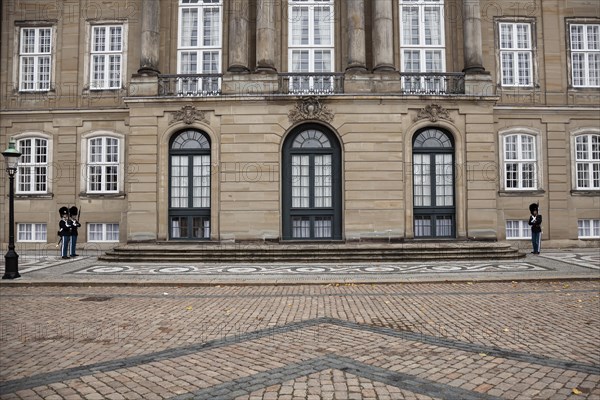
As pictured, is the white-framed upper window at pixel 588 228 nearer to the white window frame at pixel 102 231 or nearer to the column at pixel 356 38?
the column at pixel 356 38

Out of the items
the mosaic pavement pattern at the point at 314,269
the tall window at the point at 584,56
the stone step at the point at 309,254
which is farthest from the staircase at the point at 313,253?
the tall window at the point at 584,56

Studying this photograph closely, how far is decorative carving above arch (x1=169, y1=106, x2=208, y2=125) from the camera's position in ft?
73.8

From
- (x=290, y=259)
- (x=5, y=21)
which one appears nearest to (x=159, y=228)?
(x=290, y=259)

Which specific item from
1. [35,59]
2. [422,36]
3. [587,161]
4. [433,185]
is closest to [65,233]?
[35,59]

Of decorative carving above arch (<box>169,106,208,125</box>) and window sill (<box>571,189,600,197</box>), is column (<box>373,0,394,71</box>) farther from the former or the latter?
window sill (<box>571,189,600,197</box>)

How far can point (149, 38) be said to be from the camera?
23.2 m

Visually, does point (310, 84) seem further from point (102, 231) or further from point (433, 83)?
point (102, 231)

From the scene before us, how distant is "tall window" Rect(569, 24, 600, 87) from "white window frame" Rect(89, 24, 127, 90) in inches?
924

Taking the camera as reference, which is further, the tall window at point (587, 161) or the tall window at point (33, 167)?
the tall window at point (33, 167)

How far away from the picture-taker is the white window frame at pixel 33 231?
25.8 meters

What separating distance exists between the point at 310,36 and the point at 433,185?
9.40 metres

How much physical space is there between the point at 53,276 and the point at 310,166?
11.6m

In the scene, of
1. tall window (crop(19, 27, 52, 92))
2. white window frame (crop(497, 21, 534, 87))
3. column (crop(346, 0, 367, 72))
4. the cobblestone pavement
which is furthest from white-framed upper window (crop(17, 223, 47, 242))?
white window frame (crop(497, 21, 534, 87))

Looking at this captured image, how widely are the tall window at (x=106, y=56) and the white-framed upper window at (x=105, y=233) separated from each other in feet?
23.6
